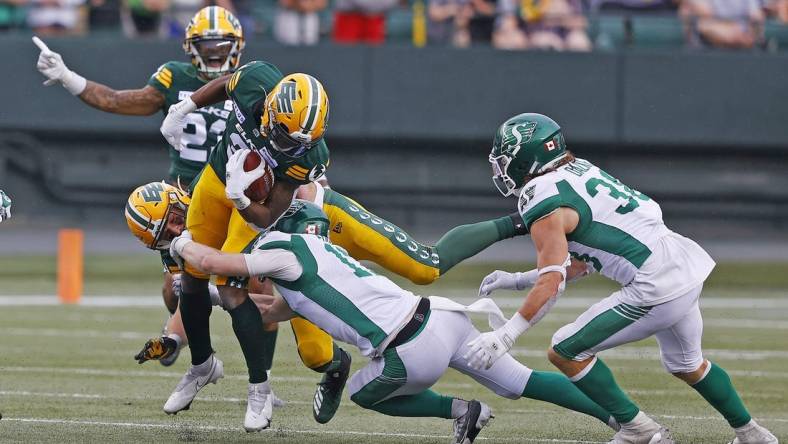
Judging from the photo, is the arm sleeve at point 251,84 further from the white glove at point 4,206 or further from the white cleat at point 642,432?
the white cleat at point 642,432

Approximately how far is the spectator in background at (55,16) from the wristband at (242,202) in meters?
11.0

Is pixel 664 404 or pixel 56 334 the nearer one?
pixel 664 404

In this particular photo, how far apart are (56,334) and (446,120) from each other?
7113mm

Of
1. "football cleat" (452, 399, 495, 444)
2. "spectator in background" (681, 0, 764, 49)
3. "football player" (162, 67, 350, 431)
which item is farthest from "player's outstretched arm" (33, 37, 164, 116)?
"spectator in background" (681, 0, 764, 49)

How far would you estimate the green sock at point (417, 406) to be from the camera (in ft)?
19.3

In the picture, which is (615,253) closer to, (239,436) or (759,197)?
(239,436)

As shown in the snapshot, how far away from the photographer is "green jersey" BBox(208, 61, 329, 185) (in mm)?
6277

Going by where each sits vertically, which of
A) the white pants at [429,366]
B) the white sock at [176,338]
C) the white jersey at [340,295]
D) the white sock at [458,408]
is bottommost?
the white sock at [176,338]

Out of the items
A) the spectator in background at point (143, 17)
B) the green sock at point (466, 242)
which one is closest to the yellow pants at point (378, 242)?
the green sock at point (466, 242)

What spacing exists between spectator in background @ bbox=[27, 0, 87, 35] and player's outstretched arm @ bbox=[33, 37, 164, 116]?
896 cm

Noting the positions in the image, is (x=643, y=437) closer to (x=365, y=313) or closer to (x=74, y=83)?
(x=365, y=313)

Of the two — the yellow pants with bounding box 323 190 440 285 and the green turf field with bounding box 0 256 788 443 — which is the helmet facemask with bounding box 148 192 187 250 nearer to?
the yellow pants with bounding box 323 190 440 285

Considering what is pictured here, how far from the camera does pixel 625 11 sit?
16094 mm

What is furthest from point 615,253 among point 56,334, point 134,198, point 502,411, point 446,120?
point 446,120
